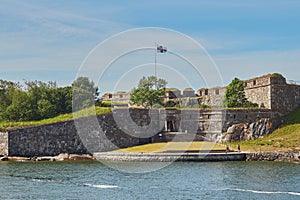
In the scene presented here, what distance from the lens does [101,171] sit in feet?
140

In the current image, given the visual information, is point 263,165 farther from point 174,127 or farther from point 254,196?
point 174,127

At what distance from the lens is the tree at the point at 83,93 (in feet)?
232

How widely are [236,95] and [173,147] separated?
54.2 ft

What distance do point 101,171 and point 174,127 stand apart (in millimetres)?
22767

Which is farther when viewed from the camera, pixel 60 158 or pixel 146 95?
pixel 146 95

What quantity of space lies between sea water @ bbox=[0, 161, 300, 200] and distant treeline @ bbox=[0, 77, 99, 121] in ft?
59.3

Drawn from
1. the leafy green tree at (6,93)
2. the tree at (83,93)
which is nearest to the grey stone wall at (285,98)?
the tree at (83,93)

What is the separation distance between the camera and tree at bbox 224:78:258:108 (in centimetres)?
6752

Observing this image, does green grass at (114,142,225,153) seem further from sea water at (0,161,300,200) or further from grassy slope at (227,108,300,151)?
sea water at (0,161,300,200)

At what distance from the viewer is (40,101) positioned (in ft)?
218

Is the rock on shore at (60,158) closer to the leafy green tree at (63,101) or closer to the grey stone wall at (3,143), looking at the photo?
the grey stone wall at (3,143)

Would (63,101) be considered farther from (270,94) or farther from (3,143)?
(270,94)

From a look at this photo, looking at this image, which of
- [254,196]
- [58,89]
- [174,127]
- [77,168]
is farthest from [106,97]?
[254,196]

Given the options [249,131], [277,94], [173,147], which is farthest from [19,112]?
[277,94]
